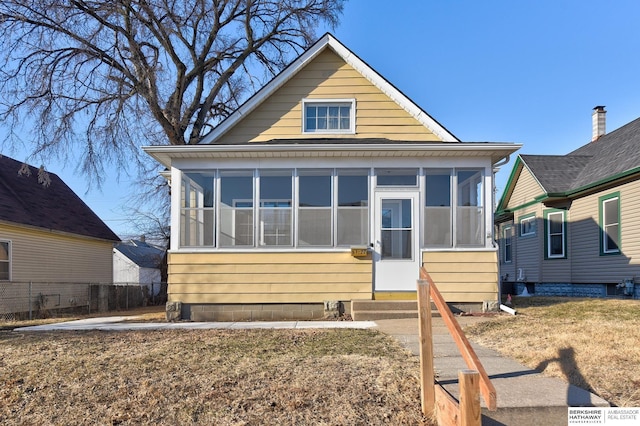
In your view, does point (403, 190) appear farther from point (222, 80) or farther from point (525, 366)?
point (222, 80)

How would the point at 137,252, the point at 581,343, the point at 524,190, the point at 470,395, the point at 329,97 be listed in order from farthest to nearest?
the point at 137,252 → the point at 524,190 → the point at 329,97 → the point at 581,343 → the point at 470,395

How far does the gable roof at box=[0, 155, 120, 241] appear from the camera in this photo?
15422 millimetres

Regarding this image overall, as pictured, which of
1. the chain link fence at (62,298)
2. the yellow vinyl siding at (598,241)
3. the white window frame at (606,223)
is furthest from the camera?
the chain link fence at (62,298)

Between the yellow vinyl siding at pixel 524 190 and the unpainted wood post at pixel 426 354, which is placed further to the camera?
the yellow vinyl siding at pixel 524 190

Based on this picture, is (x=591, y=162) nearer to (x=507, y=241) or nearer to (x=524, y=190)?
(x=524, y=190)

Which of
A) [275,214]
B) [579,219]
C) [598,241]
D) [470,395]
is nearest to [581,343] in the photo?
[470,395]

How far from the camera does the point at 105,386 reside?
468 cm

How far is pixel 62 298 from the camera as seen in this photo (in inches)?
651

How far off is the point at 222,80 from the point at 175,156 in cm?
1152

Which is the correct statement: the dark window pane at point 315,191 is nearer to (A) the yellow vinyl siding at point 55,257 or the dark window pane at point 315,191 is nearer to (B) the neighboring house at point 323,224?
(B) the neighboring house at point 323,224

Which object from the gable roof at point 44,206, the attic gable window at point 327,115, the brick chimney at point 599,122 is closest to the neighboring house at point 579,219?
the brick chimney at point 599,122

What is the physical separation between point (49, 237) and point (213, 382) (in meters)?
14.8

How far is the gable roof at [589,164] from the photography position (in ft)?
41.7

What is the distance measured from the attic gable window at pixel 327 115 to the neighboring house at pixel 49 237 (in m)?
9.91
